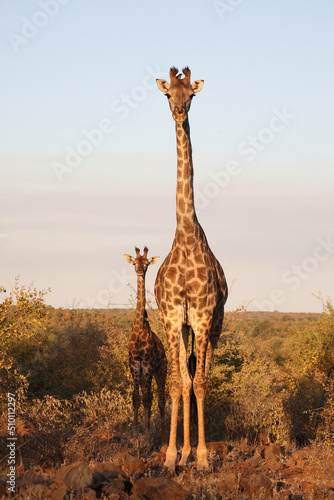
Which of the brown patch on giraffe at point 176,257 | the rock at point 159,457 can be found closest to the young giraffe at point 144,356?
the rock at point 159,457

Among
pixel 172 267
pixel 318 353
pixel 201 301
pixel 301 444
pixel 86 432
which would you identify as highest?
pixel 172 267

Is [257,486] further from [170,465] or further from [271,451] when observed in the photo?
[271,451]

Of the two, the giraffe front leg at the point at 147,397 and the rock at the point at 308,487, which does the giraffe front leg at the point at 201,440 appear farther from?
the giraffe front leg at the point at 147,397

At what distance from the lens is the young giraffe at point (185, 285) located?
9.24 m

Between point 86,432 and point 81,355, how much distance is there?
1024cm

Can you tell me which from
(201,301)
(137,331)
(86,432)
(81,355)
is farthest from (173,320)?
(81,355)

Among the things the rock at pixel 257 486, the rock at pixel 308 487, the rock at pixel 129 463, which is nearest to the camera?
the rock at pixel 257 486

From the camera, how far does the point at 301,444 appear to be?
14516 mm

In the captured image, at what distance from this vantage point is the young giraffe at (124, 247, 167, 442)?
13.3m

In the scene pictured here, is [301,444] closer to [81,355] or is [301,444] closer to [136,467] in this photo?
[136,467]

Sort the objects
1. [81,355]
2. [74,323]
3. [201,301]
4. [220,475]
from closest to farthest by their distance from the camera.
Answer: [220,475], [201,301], [81,355], [74,323]

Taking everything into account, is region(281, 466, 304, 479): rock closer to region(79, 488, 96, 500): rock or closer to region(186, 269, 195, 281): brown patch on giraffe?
region(186, 269, 195, 281): brown patch on giraffe

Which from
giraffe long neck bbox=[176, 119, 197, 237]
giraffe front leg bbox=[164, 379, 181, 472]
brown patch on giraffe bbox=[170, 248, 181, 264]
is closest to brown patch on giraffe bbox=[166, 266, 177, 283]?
brown patch on giraffe bbox=[170, 248, 181, 264]

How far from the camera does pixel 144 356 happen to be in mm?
13539
